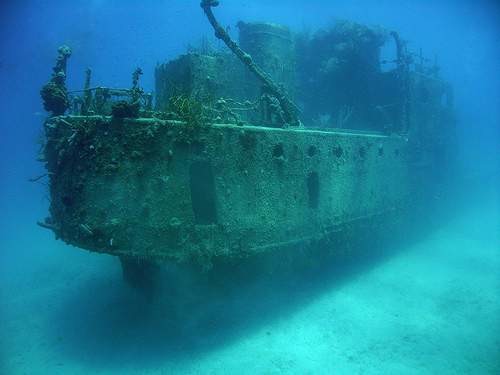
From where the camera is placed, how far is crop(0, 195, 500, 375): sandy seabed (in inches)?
282

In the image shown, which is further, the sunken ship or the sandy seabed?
the sandy seabed

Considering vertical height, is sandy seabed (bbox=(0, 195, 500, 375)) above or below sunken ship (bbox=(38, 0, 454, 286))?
below

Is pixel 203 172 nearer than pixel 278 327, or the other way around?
pixel 203 172

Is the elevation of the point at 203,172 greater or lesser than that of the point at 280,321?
greater

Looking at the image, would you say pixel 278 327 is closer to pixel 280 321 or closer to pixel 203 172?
pixel 280 321

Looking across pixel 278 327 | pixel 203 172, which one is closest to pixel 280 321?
pixel 278 327

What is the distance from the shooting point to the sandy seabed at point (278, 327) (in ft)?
23.5

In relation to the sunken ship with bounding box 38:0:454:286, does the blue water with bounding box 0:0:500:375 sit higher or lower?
lower

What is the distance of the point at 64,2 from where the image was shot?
87.8 m

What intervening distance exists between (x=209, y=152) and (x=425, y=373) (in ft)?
21.1

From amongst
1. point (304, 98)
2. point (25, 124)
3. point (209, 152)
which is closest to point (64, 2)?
point (25, 124)

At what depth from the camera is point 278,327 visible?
8328 mm

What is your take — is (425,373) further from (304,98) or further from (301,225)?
(304,98)

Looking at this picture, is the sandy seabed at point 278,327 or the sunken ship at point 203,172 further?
the sandy seabed at point 278,327
